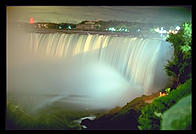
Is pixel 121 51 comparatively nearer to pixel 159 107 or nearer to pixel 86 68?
pixel 86 68

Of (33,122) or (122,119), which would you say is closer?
(33,122)

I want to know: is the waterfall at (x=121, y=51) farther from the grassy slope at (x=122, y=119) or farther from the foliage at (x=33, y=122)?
the foliage at (x=33, y=122)

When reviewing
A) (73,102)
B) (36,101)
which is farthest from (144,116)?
(36,101)

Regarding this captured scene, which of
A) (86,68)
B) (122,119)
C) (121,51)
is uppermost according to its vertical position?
(121,51)

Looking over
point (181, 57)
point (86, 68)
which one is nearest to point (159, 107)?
point (181, 57)

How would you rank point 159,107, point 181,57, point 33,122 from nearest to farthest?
point 159,107 < point 33,122 < point 181,57

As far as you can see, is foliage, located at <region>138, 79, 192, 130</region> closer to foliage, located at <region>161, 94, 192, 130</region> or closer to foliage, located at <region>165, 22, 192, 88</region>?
foliage, located at <region>161, 94, 192, 130</region>
